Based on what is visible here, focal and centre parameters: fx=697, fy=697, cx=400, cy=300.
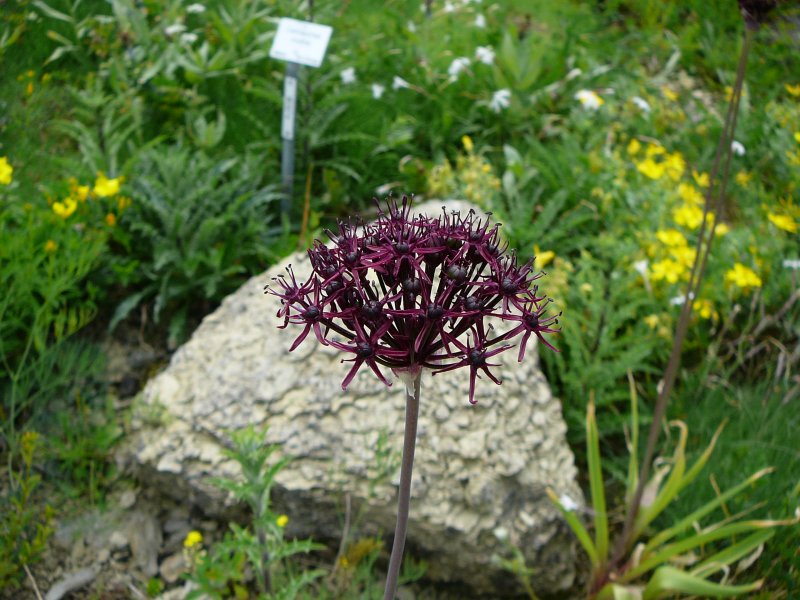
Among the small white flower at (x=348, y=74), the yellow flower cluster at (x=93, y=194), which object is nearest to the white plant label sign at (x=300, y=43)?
the small white flower at (x=348, y=74)

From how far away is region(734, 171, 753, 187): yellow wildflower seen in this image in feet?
14.3

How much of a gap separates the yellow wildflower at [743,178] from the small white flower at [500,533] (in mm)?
2998

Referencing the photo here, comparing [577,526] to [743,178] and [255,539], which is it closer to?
[255,539]

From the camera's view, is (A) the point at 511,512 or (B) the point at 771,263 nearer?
(A) the point at 511,512

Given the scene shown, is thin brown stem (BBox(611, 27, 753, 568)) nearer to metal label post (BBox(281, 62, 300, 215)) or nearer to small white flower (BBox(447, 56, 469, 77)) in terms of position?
metal label post (BBox(281, 62, 300, 215))

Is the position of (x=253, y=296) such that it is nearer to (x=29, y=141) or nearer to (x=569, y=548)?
(x=569, y=548)

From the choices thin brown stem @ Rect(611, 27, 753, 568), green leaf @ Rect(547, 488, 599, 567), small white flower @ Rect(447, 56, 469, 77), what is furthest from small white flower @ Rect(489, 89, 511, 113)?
green leaf @ Rect(547, 488, 599, 567)

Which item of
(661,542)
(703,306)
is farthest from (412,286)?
(703,306)

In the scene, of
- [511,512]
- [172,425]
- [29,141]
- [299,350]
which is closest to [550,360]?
[511,512]

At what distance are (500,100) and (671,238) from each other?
5.61ft

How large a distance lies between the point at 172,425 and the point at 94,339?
912 millimetres

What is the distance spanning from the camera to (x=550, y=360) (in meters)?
3.16

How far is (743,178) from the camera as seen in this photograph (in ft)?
14.3

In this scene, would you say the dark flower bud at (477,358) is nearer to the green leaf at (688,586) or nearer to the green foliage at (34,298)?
the green leaf at (688,586)
